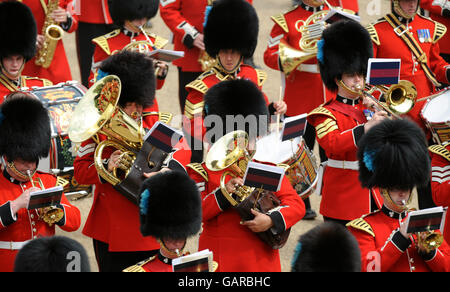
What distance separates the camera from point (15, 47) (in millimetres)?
5438

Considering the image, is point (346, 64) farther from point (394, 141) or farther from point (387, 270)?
point (387, 270)

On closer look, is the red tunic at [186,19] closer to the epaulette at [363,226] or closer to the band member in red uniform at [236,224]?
the band member in red uniform at [236,224]

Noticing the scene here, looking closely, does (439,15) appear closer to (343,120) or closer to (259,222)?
(343,120)

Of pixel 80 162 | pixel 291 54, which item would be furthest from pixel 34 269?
pixel 291 54

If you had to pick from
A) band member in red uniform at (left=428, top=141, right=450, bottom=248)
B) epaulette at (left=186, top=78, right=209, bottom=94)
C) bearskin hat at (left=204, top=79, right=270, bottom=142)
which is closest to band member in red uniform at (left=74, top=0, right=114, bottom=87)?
epaulette at (left=186, top=78, right=209, bottom=94)

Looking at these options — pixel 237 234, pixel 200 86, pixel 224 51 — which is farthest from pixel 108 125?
pixel 224 51

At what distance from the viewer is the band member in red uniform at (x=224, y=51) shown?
5.14 metres

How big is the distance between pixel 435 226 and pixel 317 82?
2656mm

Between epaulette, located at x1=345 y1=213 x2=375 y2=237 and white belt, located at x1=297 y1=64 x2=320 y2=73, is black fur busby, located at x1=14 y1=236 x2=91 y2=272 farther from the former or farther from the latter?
white belt, located at x1=297 y1=64 x2=320 y2=73


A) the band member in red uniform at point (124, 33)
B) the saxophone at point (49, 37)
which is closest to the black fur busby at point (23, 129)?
the band member in red uniform at point (124, 33)

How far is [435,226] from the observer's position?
349 centimetres

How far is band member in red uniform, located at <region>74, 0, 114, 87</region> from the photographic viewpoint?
722 centimetres

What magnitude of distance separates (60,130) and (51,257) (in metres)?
2.09

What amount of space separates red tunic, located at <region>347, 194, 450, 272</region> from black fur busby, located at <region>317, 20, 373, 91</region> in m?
1.17
